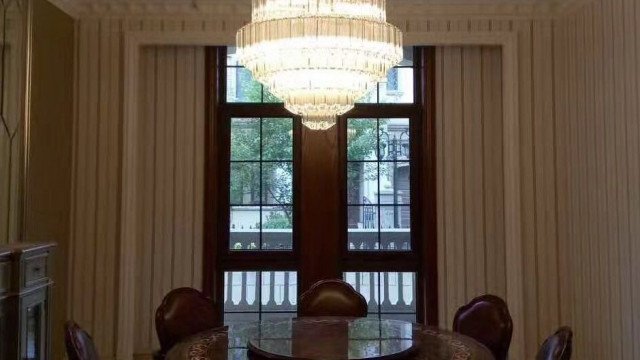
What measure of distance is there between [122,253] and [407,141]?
95.1 inches

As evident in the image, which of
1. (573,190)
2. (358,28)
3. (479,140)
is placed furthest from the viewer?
(479,140)

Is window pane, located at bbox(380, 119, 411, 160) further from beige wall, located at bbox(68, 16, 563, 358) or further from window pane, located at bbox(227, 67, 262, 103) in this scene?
window pane, located at bbox(227, 67, 262, 103)

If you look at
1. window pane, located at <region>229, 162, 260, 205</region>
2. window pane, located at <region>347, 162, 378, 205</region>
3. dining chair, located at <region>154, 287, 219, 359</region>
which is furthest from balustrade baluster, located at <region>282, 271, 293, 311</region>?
dining chair, located at <region>154, 287, 219, 359</region>

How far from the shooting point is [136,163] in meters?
4.10

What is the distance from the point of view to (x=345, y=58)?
2.16m

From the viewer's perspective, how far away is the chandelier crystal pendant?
2.13m

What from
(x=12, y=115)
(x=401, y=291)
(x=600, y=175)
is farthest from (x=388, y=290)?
(x=12, y=115)

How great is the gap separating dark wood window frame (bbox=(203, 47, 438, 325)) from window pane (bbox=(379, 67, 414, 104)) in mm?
55

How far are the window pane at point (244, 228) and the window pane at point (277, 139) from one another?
0.47 meters

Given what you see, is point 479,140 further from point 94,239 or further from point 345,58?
point 94,239

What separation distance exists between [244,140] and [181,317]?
191 cm

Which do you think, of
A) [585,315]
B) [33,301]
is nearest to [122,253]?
[33,301]

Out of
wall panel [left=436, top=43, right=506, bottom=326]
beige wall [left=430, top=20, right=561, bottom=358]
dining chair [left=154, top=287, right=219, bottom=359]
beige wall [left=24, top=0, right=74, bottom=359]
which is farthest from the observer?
wall panel [left=436, top=43, right=506, bottom=326]

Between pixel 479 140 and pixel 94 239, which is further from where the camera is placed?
pixel 479 140
